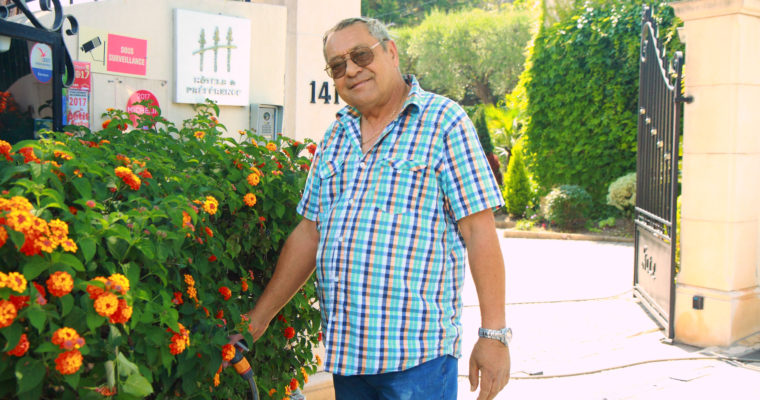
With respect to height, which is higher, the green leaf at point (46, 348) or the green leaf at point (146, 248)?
the green leaf at point (146, 248)

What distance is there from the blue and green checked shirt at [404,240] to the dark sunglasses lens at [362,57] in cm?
17

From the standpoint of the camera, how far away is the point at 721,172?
5641 mm

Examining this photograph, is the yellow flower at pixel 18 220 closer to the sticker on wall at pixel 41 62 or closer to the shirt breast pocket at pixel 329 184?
the shirt breast pocket at pixel 329 184

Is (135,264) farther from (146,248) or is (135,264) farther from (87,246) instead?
(87,246)

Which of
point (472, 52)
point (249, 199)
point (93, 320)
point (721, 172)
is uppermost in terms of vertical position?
point (472, 52)

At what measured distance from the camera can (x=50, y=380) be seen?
4.85 feet

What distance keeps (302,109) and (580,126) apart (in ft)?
35.5

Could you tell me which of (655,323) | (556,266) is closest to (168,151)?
(655,323)

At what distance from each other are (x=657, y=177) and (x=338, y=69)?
5021 millimetres

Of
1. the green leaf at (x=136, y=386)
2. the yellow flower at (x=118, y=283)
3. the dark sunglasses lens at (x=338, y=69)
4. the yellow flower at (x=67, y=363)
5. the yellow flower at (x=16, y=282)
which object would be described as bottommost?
the green leaf at (x=136, y=386)

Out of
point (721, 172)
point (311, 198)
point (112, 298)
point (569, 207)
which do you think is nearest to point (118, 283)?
point (112, 298)

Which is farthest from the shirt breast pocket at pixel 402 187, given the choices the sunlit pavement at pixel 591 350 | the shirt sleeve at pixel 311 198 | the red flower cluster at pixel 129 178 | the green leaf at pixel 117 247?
the sunlit pavement at pixel 591 350

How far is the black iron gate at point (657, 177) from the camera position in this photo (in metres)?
5.96

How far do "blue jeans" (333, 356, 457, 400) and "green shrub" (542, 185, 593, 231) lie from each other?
39.3ft
